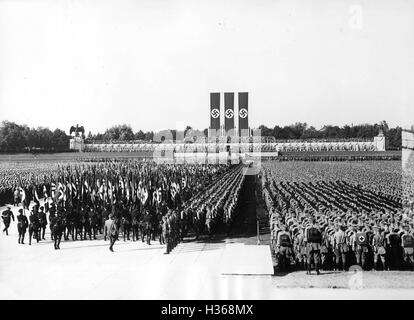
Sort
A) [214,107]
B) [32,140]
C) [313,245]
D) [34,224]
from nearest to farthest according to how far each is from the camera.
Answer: [313,245]
[34,224]
[214,107]
[32,140]

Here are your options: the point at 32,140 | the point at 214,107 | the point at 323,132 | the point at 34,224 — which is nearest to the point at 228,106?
the point at 214,107

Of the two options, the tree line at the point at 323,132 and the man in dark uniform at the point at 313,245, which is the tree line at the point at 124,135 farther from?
the man in dark uniform at the point at 313,245

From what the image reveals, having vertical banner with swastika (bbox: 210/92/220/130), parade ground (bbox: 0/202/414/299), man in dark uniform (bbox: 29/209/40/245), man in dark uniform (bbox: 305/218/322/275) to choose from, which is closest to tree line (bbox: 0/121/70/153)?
man in dark uniform (bbox: 29/209/40/245)

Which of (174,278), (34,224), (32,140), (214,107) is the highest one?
(214,107)

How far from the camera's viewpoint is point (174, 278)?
35.2ft

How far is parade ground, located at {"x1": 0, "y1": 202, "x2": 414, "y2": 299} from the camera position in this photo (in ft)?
32.4

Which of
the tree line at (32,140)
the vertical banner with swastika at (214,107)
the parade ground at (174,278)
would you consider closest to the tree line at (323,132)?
the tree line at (32,140)

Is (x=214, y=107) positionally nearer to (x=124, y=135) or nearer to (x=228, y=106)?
(x=228, y=106)

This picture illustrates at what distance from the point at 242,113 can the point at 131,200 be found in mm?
7415

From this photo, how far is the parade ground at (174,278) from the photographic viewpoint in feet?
32.4
